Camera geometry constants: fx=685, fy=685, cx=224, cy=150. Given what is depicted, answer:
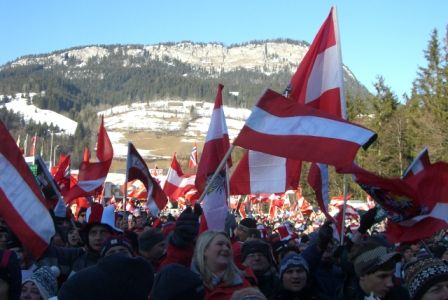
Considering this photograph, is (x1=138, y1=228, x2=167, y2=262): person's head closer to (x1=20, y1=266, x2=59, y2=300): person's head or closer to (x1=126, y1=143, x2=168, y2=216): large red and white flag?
(x1=20, y1=266, x2=59, y2=300): person's head

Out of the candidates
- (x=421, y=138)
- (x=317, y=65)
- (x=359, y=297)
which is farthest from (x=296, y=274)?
(x=421, y=138)

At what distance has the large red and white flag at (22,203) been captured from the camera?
5262mm

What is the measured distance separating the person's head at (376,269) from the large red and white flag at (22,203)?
7.93ft

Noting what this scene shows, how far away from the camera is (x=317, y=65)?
8.27m

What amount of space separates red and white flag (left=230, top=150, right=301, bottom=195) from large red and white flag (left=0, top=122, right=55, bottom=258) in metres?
2.96

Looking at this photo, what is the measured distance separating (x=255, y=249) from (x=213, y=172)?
222 centimetres

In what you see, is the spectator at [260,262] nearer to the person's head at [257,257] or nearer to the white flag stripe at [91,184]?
the person's head at [257,257]

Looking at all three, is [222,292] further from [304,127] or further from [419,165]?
[419,165]

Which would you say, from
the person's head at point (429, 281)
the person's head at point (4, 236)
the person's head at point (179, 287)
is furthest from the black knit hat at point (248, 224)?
the person's head at point (179, 287)

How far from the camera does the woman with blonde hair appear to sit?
427cm

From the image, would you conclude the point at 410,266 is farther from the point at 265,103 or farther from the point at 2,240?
the point at 2,240

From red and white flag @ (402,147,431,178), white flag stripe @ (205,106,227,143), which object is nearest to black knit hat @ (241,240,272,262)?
red and white flag @ (402,147,431,178)

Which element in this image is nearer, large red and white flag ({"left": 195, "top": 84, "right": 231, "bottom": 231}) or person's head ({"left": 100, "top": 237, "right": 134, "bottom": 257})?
person's head ({"left": 100, "top": 237, "right": 134, "bottom": 257})

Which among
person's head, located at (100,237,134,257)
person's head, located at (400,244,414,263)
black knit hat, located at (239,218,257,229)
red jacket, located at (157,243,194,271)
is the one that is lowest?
person's head, located at (400,244,414,263)
